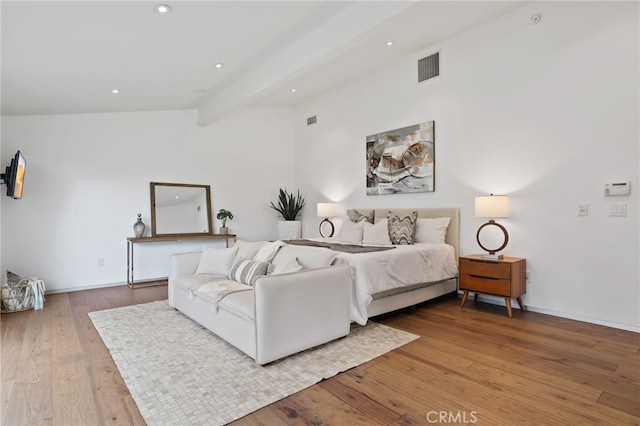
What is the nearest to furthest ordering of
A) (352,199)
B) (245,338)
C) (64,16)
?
(64,16) → (245,338) → (352,199)

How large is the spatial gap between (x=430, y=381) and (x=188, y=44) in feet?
11.3

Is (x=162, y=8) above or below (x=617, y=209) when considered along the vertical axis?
above

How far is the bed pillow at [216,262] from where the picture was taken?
3787mm

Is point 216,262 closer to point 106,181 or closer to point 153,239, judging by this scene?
point 153,239

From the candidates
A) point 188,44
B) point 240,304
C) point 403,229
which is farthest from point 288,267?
point 188,44

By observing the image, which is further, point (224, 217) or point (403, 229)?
point (224, 217)

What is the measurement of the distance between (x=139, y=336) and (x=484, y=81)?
465 cm

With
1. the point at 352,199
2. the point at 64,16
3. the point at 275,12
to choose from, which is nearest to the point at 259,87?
the point at 275,12

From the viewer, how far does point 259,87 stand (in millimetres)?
4262

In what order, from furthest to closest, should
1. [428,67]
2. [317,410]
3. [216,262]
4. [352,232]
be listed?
[352,232] < [428,67] < [216,262] < [317,410]

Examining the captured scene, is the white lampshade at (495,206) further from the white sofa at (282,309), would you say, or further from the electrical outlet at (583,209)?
the white sofa at (282,309)

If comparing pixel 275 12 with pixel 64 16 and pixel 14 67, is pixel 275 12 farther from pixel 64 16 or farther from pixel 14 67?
pixel 14 67

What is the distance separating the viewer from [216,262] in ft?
12.6

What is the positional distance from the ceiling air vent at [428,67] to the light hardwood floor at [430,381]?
325cm
